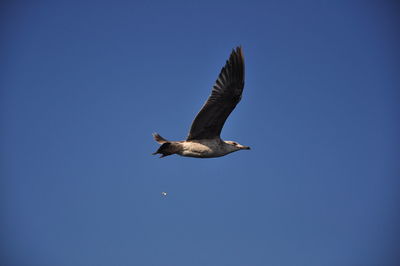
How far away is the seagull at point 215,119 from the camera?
15.2m

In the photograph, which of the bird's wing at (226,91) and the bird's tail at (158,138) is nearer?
the bird's wing at (226,91)

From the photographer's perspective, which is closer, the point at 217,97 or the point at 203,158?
the point at 217,97

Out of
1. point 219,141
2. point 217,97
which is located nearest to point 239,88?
point 217,97

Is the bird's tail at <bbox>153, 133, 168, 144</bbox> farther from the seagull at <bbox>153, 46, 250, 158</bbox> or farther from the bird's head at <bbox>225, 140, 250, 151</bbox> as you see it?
the bird's head at <bbox>225, 140, 250, 151</bbox>

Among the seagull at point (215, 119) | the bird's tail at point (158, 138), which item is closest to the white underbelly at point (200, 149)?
the seagull at point (215, 119)

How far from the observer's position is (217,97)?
15227 millimetres

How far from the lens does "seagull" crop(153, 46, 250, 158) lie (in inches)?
598

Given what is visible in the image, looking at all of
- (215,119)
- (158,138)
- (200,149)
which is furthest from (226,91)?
(158,138)

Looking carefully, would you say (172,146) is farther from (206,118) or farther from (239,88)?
(239,88)

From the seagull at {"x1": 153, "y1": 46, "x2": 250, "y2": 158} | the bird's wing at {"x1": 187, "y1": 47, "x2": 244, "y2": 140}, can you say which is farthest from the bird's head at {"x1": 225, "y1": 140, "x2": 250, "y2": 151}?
the bird's wing at {"x1": 187, "y1": 47, "x2": 244, "y2": 140}

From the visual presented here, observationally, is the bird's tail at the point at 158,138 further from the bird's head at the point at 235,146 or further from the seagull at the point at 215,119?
the bird's head at the point at 235,146

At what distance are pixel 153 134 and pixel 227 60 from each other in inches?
147

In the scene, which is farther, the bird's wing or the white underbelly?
the white underbelly

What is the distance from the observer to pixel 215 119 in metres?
15.7
